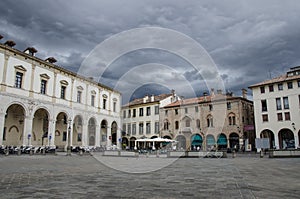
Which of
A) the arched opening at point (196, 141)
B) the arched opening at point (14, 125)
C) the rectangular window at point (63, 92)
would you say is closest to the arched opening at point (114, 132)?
the rectangular window at point (63, 92)

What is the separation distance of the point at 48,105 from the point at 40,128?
3901 mm

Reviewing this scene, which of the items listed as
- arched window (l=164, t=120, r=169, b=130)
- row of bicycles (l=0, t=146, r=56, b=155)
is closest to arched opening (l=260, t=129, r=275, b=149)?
arched window (l=164, t=120, r=169, b=130)

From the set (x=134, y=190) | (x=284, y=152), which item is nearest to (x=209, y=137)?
(x=284, y=152)

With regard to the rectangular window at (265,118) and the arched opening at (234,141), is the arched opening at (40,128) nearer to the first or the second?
the arched opening at (234,141)

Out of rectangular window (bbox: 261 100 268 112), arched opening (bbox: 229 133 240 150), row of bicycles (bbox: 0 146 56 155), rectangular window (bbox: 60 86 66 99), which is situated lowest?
row of bicycles (bbox: 0 146 56 155)

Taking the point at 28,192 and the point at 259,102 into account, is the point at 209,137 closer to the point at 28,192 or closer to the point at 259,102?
the point at 259,102

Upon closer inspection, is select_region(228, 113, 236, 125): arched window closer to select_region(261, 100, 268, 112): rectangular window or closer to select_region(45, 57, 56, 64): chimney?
select_region(261, 100, 268, 112): rectangular window

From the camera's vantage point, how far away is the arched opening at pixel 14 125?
98.2ft

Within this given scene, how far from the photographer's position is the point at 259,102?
37.5m

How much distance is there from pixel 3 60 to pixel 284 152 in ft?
99.2

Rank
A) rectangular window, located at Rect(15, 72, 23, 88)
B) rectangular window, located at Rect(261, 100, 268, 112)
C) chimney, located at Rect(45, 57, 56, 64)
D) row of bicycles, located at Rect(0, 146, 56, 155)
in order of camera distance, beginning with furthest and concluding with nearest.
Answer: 1. rectangular window, located at Rect(261, 100, 268, 112)
2. chimney, located at Rect(45, 57, 56, 64)
3. rectangular window, located at Rect(15, 72, 23, 88)
4. row of bicycles, located at Rect(0, 146, 56, 155)

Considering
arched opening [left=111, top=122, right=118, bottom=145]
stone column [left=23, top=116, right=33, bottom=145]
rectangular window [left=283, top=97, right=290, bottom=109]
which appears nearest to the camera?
stone column [left=23, top=116, right=33, bottom=145]

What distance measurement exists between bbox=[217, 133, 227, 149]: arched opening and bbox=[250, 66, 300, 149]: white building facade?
16.1ft

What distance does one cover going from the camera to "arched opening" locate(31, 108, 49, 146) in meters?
33.3
